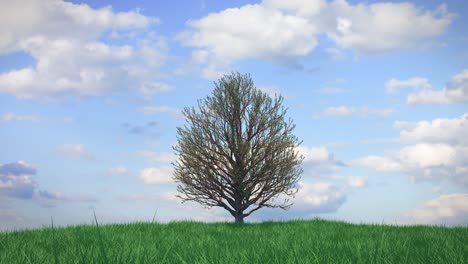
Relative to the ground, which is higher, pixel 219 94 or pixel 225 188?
pixel 219 94

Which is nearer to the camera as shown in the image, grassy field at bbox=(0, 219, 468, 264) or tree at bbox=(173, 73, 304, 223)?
grassy field at bbox=(0, 219, 468, 264)

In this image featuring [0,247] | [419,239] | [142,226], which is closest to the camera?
[0,247]

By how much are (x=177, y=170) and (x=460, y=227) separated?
11.4m

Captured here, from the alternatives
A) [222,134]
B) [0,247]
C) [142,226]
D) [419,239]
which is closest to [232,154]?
[222,134]

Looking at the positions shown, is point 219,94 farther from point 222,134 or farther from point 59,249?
point 59,249

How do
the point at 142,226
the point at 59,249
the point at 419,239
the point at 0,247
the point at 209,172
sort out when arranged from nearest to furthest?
the point at 59,249 < the point at 0,247 < the point at 419,239 < the point at 142,226 < the point at 209,172

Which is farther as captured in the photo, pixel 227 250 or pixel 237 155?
pixel 237 155

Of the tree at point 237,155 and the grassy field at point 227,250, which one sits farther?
the tree at point 237,155

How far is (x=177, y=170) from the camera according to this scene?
61.9ft

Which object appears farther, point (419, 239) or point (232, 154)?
point (232, 154)

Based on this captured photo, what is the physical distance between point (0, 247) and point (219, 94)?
533 inches

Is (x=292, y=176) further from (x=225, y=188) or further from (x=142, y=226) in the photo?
(x=142, y=226)

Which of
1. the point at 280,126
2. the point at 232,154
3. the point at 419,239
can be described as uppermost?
the point at 280,126

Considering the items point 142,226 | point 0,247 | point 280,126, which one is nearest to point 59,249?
point 0,247
